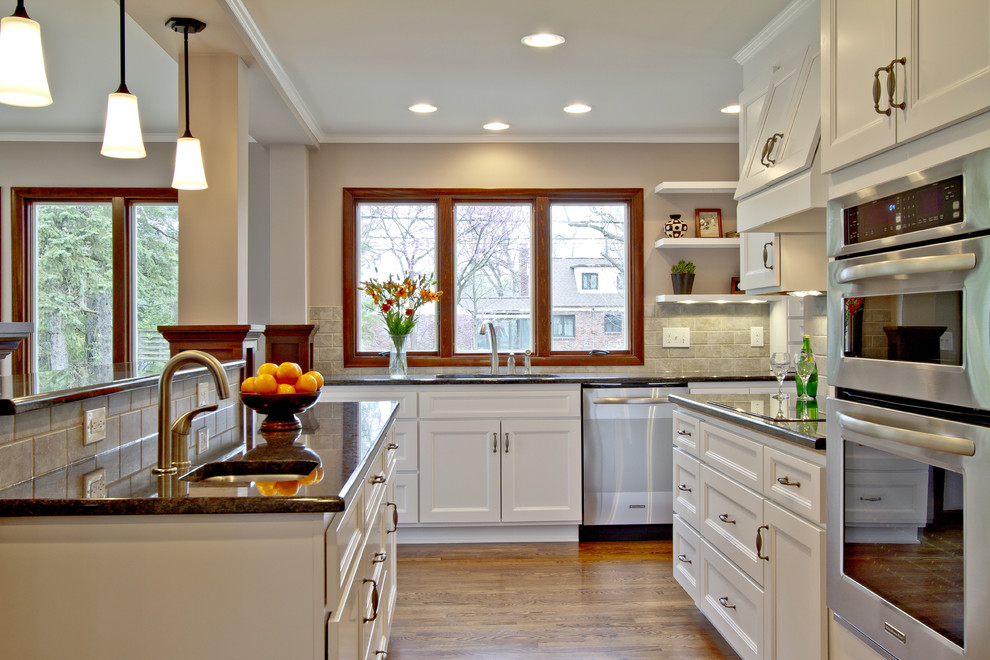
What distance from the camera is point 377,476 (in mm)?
2180

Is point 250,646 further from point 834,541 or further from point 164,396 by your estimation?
point 834,541

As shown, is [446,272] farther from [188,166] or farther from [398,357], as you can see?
[188,166]

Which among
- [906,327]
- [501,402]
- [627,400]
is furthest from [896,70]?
[501,402]

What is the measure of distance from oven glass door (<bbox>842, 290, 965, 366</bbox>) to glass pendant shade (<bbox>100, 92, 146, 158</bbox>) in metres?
2.07

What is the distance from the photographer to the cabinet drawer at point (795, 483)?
194 cm

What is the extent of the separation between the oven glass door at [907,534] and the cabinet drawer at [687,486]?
1.05 m

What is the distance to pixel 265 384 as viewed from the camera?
2182 millimetres

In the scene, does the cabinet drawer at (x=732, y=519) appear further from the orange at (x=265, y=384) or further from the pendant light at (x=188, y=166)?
the pendant light at (x=188, y=166)

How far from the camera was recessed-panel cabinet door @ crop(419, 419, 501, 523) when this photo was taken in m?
4.09

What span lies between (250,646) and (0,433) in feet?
2.03

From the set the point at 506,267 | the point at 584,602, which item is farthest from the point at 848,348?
the point at 506,267

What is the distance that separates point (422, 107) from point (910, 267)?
9.90 ft

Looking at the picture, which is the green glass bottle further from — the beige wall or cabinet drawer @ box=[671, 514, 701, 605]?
the beige wall

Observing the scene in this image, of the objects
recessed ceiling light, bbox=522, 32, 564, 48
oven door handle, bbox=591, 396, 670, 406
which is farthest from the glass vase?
recessed ceiling light, bbox=522, 32, 564, 48
